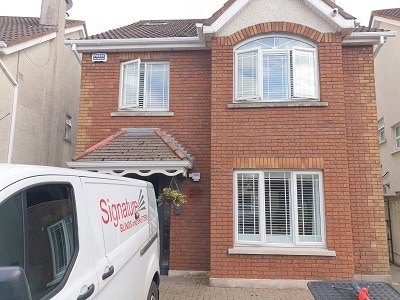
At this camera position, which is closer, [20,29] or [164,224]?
[164,224]

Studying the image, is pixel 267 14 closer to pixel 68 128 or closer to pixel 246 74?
pixel 246 74

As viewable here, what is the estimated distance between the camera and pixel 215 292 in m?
6.38

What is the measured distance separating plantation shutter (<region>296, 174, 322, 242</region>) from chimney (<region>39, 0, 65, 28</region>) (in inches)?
380

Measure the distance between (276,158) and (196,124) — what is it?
7.23ft

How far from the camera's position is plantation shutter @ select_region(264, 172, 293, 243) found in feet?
22.5

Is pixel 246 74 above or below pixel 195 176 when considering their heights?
above

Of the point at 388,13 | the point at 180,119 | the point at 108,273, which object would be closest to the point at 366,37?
the point at 180,119

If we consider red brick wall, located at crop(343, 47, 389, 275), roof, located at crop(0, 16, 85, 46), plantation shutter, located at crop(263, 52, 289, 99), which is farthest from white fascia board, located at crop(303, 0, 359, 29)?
roof, located at crop(0, 16, 85, 46)

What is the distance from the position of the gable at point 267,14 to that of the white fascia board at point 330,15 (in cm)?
20

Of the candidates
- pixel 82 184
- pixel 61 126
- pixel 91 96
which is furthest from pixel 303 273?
pixel 61 126

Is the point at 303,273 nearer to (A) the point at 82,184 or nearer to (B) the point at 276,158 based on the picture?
(B) the point at 276,158

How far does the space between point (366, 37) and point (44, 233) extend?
794 centimetres

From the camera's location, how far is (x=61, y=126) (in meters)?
11.7

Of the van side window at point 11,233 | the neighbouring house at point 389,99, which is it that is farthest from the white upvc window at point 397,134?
the van side window at point 11,233
